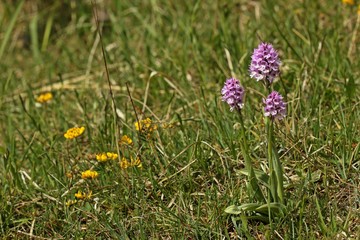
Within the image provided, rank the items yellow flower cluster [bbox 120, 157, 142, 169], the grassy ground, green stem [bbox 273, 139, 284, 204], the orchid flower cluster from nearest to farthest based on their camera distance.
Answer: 1. the orchid flower cluster
2. green stem [bbox 273, 139, 284, 204]
3. the grassy ground
4. yellow flower cluster [bbox 120, 157, 142, 169]

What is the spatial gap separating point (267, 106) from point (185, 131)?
0.83 meters

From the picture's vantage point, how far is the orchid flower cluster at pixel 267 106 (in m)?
2.06

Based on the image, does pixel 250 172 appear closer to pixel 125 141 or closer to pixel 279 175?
pixel 279 175

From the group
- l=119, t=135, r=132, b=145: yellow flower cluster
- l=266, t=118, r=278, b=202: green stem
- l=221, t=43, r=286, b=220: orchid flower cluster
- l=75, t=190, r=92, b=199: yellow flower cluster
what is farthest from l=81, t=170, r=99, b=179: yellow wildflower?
l=266, t=118, r=278, b=202: green stem

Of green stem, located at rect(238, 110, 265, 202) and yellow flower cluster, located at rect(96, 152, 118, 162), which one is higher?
green stem, located at rect(238, 110, 265, 202)

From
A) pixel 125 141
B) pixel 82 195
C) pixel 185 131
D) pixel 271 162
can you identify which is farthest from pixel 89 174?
pixel 271 162

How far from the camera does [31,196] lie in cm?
269

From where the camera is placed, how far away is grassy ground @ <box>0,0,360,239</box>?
2361 mm

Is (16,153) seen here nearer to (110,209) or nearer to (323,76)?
(110,209)

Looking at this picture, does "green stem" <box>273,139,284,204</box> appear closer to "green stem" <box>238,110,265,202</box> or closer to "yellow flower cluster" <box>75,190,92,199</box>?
"green stem" <box>238,110,265,202</box>

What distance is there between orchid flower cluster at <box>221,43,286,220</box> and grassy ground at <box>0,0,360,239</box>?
74 millimetres

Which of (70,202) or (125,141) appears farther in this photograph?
(125,141)

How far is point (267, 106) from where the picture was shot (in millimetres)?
2057

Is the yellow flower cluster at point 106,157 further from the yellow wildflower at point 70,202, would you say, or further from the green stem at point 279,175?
the green stem at point 279,175
